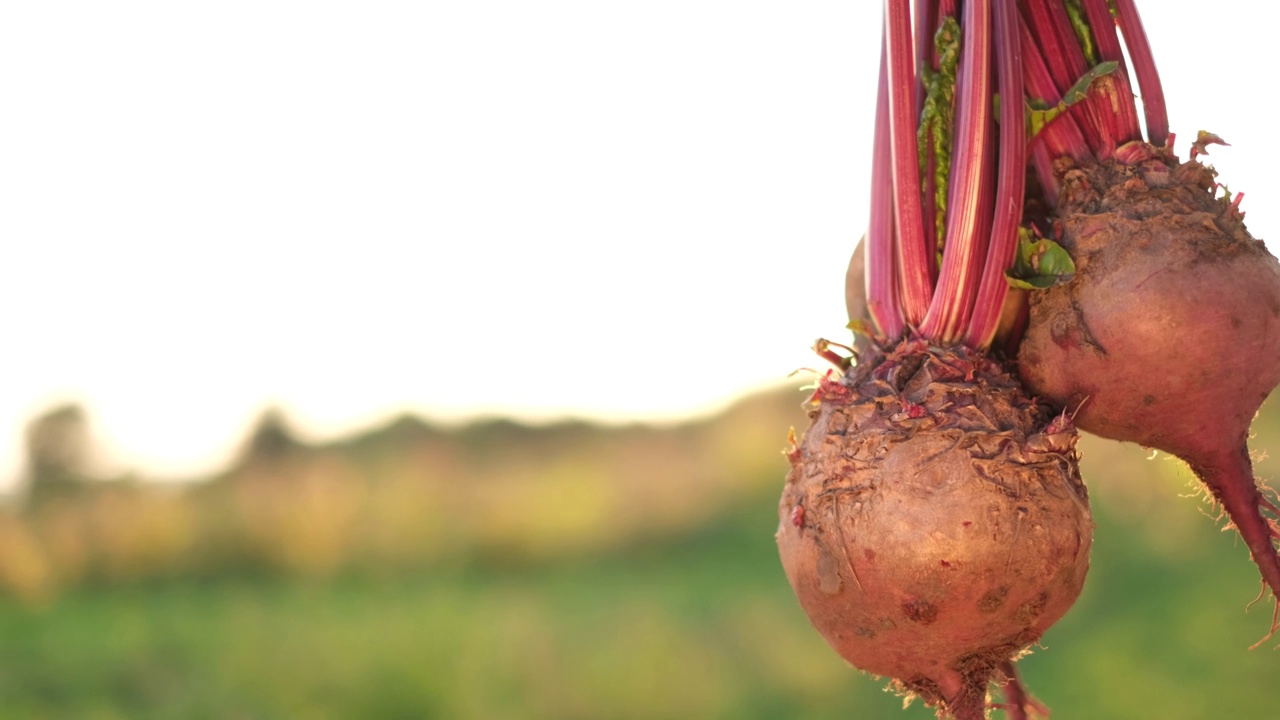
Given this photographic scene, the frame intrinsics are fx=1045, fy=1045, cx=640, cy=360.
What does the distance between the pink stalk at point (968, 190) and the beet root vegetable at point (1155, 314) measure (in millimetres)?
188

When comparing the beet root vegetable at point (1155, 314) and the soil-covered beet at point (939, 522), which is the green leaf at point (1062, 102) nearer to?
the beet root vegetable at point (1155, 314)

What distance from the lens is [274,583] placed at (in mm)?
14672

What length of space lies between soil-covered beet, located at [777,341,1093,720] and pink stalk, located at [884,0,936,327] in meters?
0.15

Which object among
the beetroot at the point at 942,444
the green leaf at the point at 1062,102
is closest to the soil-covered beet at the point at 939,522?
the beetroot at the point at 942,444

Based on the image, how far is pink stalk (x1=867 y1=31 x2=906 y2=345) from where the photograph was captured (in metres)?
2.52

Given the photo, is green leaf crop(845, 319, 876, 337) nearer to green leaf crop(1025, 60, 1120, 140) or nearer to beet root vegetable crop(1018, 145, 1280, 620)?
beet root vegetable crop(1018, 145, 1280, 620)

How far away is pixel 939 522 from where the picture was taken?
226 cm

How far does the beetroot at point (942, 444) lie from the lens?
2.27 metres

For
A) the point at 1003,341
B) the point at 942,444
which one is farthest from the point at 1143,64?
the point at 942,444

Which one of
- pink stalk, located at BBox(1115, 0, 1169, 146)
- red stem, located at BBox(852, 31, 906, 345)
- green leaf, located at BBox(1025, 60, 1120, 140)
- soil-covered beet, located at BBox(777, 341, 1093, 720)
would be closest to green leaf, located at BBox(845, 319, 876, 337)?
red stem, located at BBox(852, 31, 906, 345)

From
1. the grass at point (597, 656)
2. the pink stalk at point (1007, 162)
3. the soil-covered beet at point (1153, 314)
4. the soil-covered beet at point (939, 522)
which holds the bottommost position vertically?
the grass at point (597, 656)

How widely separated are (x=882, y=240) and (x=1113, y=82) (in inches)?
25.7

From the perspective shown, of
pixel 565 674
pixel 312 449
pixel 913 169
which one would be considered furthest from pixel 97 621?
pixel 913 169

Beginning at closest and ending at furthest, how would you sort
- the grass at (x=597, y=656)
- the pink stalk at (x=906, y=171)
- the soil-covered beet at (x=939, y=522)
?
the soil-covered beet at (x=939, y=522)
the pink stalk at (x=906, y=171)
the grass at (x=597, y=656)
